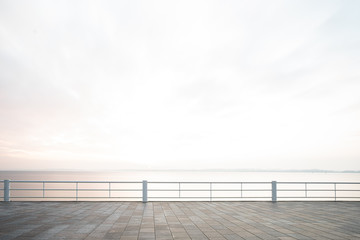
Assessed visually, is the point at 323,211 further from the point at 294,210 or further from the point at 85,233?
the point at 85,233

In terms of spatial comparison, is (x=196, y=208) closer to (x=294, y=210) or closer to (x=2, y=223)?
(x=294, y=210)

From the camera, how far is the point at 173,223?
34.3ft

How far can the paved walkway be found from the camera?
8.63m

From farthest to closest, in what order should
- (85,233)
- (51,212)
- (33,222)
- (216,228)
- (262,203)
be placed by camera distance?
1. (262,203)
2. (51,212)
3. (33,222)
4. (216,228)
5. (85,233)

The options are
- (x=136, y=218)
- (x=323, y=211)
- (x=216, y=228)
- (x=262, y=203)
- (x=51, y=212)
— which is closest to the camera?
(x=216, y=228)

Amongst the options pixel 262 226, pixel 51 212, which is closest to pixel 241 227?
pixel 262 226

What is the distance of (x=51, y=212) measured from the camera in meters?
12.8

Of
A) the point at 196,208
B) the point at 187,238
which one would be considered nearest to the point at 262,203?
the point at 196,208

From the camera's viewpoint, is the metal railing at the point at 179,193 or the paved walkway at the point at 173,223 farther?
the metal railing at the point at 179,193

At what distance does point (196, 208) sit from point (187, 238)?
623cm

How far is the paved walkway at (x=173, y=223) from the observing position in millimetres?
8633

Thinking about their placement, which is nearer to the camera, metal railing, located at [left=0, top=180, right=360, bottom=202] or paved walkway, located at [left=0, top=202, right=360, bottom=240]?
paved walkway, located at [left=0, top=202, right=360, bottom=240]

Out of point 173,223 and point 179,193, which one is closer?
point 173,223

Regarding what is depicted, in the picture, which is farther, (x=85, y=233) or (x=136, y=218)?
(x=136, y=218)
